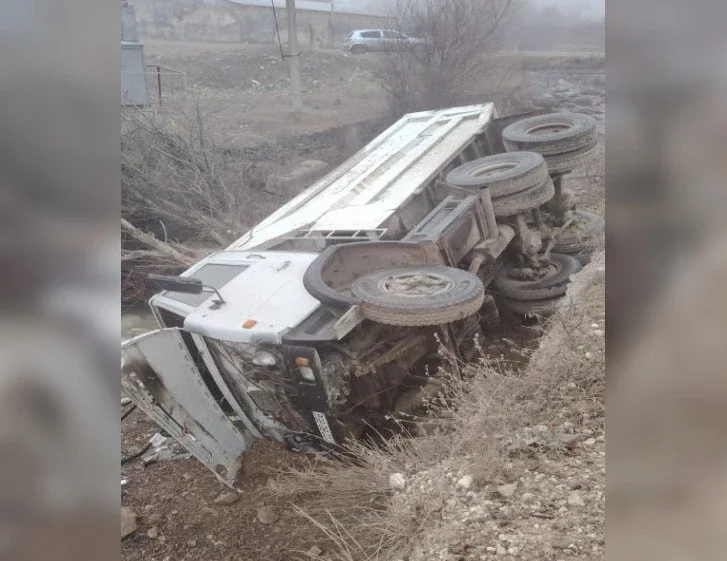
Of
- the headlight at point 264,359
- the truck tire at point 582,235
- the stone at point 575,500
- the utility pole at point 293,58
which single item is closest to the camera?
the stone at point 575,500

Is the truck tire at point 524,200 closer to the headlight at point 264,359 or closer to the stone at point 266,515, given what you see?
the headlight at point 264,359

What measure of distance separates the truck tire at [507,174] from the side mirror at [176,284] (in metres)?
0.99

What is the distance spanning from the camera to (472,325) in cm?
208

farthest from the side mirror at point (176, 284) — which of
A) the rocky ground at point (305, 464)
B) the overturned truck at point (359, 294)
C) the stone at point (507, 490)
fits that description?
the stone at point (507, 490)

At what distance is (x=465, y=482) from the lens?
1838 millimetres

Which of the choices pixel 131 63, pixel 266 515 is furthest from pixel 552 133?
pixel 266 515

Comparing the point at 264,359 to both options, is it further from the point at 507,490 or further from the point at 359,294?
the point at 507,490

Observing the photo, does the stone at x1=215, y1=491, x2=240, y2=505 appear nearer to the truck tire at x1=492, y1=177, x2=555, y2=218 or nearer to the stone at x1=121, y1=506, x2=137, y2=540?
the stone at x1=121, y1=506, x2=137, y2=540

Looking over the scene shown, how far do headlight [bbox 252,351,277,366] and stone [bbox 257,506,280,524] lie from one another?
44 centimetres

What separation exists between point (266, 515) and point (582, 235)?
1251mm

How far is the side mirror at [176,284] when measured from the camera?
6.52 feet
